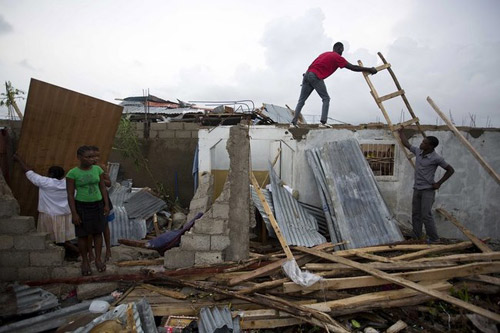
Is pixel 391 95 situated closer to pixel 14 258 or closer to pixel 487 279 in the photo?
pixel 487 279

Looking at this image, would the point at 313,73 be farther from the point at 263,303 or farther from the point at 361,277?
the point at 263,303

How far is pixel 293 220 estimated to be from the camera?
539 centimetres

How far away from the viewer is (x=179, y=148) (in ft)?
30.0

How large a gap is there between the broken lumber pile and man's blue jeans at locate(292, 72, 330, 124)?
3385mm

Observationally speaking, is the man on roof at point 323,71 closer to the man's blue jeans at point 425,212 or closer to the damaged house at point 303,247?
the damaged house at point 303,247

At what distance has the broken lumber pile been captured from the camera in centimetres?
347

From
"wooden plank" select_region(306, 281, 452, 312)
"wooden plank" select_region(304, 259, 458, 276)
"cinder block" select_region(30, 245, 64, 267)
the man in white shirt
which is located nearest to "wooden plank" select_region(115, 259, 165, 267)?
"cinder block" select_region(30, 245, 64, 267)

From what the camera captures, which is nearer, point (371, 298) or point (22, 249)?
point (371, 298)

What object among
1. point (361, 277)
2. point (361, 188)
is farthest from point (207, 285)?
point (361, 188)

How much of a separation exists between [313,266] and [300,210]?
1739 millimetres

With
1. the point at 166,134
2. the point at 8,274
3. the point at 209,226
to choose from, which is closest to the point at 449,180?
the point at 209,226

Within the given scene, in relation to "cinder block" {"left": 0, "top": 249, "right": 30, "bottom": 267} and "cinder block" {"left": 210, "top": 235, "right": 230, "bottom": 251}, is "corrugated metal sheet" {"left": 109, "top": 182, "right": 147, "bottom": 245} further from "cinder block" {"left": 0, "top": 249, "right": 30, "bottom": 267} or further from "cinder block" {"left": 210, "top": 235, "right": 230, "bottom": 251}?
"cinder block" {"left": 210, "top": 235, "right": 230, "bottom": 251}

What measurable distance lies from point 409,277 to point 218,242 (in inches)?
105

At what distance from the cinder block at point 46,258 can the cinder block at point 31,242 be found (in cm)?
8
